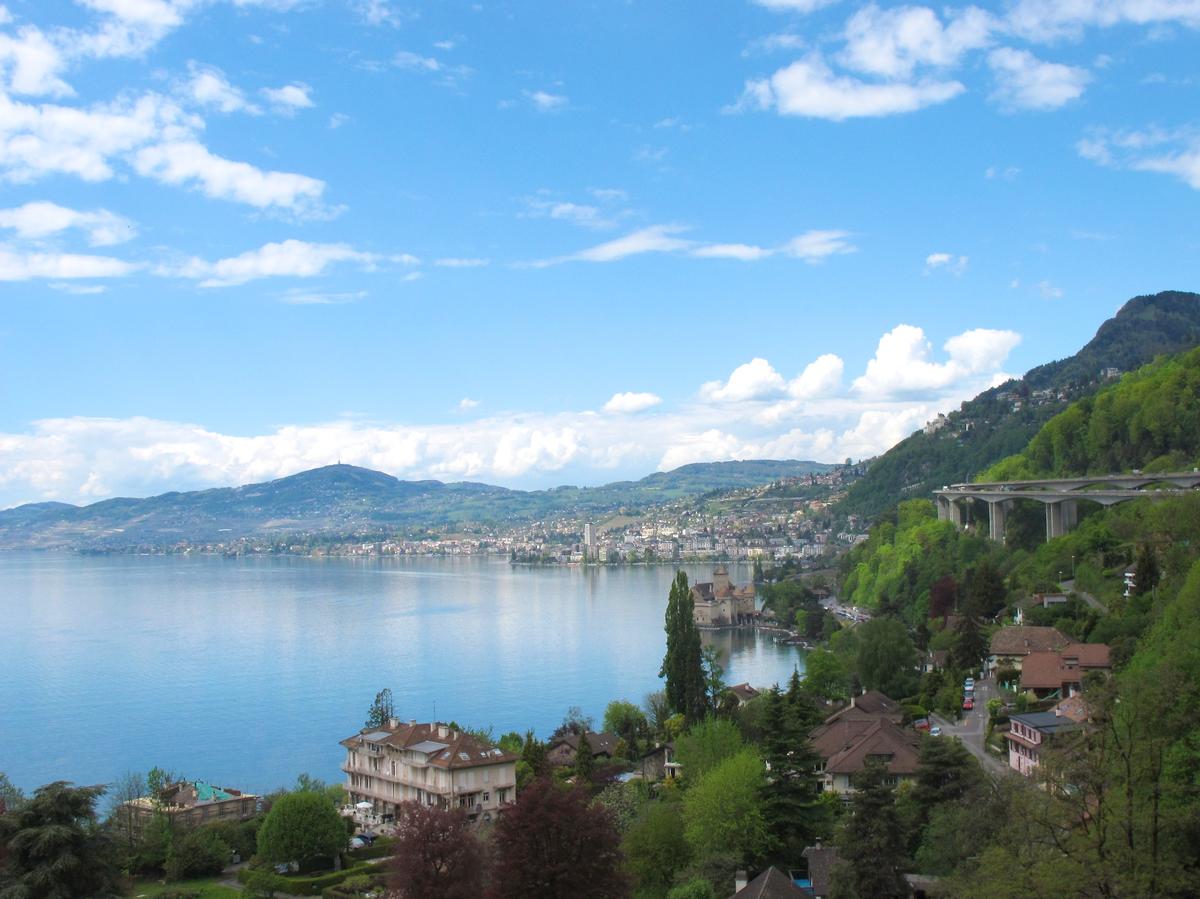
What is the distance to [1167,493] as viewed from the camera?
2522 cm

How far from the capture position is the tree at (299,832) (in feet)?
48.1

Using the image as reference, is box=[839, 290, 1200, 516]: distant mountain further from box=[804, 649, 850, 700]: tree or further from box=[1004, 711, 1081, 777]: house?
box=[1004, 711, 1081, 777]: house

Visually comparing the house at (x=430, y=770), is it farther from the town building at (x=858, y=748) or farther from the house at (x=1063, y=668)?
the house at (x=1063, y=668)

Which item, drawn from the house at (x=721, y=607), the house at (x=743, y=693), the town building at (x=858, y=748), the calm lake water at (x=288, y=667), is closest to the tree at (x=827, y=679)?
the house at (x=743, y=693)

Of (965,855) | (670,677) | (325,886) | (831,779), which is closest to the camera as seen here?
(965,855)

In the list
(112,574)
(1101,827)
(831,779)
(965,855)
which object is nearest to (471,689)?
(831,779)

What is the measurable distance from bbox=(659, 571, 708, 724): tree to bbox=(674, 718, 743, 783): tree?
15.4 ft

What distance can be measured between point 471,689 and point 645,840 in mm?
22135

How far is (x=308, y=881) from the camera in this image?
552 inches

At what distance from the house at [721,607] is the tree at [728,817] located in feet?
125

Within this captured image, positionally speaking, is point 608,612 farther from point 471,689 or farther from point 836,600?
point 471,689

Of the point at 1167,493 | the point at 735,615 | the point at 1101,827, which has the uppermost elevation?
the point at 1167,493

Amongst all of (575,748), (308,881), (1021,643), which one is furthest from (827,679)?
(308,881)

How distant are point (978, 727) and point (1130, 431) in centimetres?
1903
